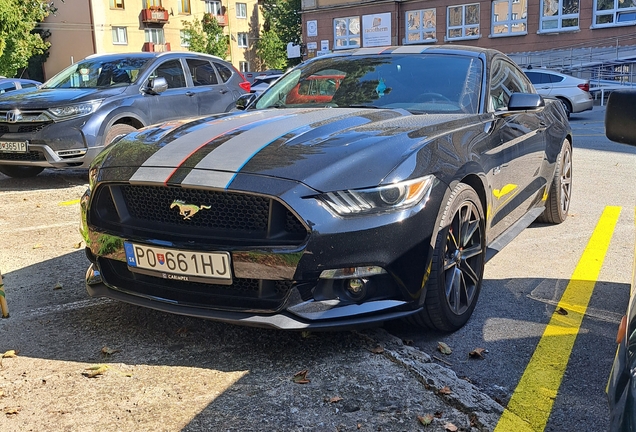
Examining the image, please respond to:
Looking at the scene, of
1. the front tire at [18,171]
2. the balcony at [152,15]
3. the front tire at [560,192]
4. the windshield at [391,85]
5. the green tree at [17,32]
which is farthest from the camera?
the balcony at [152,15]

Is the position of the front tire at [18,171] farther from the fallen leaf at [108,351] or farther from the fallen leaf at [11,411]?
the fallen leaf at [11,411]

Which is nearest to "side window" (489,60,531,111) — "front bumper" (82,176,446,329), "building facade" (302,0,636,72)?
"front bumper" (82,176,446,329)

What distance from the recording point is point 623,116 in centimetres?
198

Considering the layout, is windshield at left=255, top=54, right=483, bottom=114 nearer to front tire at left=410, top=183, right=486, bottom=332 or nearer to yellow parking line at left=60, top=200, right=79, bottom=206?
front tire at left=410, top=183, right=486, bottom=332

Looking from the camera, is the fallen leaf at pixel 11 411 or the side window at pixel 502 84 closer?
the fallen leaf at pixel 11 411

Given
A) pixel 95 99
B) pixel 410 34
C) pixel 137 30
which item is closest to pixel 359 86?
pixel 95 99

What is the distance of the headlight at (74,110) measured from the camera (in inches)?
293

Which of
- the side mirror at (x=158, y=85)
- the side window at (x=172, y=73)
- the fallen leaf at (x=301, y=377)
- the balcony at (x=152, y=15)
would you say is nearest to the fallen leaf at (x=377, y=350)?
the fallen leaf at (x=301, y=377)

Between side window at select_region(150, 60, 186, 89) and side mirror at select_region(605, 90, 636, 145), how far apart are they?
737cm

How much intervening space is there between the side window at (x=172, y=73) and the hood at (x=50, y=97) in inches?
29.4

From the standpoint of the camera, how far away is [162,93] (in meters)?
8.59

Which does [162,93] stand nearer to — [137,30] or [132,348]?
[132,348]

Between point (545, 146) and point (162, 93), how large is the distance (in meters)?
5.19

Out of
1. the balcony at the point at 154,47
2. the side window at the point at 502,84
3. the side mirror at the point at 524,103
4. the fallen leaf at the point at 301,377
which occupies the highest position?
the balcony at the point at 154,47
